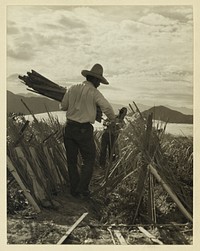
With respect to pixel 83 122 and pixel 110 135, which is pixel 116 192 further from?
pixel 83 122

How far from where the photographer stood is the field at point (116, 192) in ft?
14.1

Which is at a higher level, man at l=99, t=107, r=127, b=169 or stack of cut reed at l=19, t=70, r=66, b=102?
stack of cut reed at l=19, t=70, r=66, b=102

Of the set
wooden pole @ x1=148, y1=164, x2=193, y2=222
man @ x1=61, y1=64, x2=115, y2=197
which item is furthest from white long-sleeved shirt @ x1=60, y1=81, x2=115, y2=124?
wooden pole @ x1=148, y1=164, x2=193, y2=222

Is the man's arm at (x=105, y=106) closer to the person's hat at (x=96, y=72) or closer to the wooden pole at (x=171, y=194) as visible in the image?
the person's hat at (x=96, y=72)

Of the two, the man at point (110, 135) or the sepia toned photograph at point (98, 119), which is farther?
the man at point (110, 135)

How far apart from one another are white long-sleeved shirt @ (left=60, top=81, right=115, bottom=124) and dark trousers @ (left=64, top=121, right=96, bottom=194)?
0.08m

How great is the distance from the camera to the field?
14.1ft

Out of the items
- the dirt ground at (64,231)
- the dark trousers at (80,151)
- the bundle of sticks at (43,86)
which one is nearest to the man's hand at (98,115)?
the bundle of sticks at (43,86)

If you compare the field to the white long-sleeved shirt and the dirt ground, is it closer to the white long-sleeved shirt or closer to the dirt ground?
the dirt ground

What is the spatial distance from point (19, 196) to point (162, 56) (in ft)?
6.25

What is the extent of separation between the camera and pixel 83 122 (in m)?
4.53

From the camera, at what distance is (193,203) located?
14.4ft

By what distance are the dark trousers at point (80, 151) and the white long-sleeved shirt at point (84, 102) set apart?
0.25 ft

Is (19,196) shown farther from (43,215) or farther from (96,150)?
(96,150)
